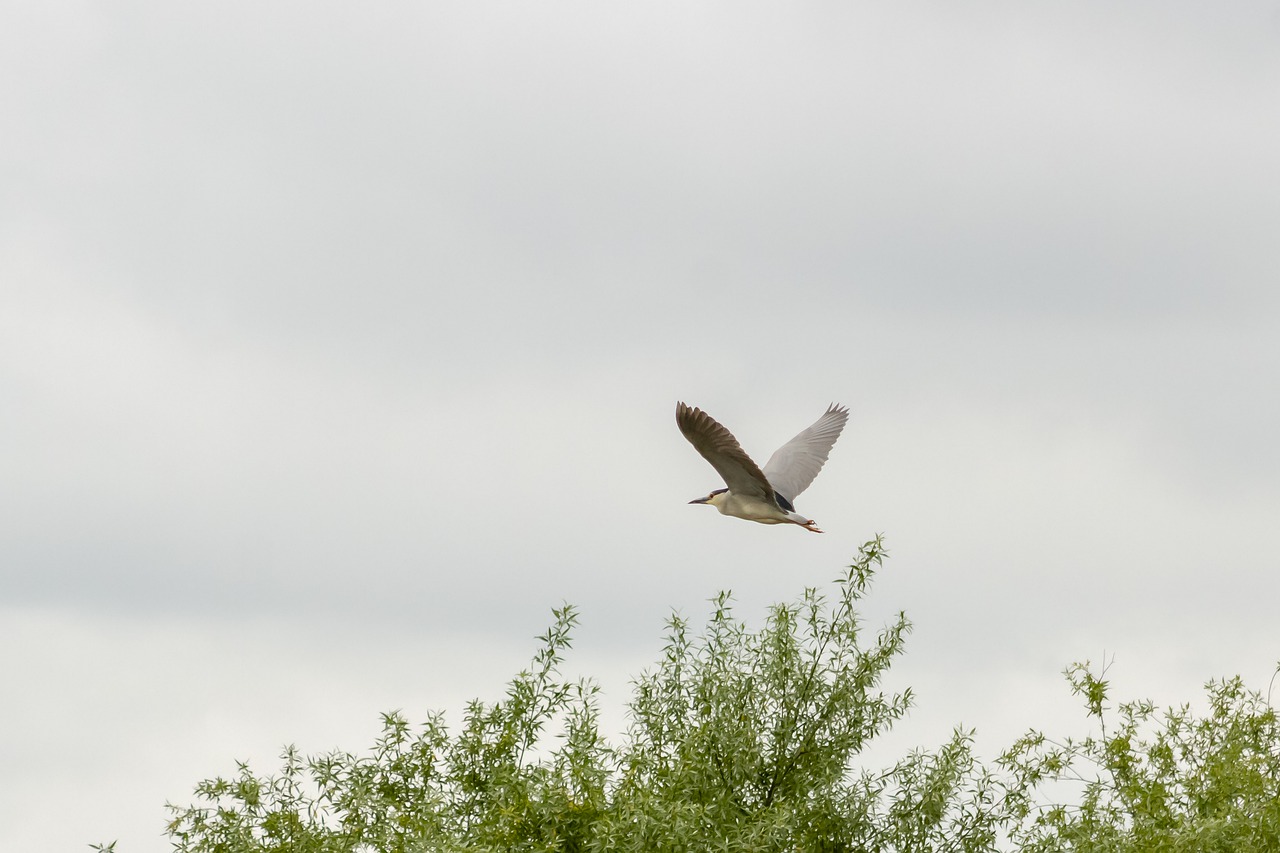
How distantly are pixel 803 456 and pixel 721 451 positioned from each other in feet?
14.8

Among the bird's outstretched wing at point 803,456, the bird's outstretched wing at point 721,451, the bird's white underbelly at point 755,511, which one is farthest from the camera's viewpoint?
the bird's outstretched wing at point 803,456

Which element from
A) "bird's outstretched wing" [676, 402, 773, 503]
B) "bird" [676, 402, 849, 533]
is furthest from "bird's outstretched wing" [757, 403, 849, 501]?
"bird's outstretched wing" [676, 402, 773, 503]

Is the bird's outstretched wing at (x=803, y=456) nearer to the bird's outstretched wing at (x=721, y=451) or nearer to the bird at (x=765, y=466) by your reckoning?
the bird at (x=765, y=466)

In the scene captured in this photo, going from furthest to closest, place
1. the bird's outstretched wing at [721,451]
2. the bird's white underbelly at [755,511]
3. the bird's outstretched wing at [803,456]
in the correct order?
1. the bird's outstretched wing at [803,456]
2. the bird's white underbelly at [755,511]
3. the bird's outstretched wing at [721,451]

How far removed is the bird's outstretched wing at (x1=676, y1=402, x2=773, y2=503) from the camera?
13.9m

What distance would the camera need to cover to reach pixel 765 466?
59.9 ft

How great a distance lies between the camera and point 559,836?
921 cm

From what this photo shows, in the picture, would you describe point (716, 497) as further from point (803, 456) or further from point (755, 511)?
point (803, 456)

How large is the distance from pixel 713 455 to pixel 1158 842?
547 centimetres

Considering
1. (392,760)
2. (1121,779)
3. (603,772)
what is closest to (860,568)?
(603,772)

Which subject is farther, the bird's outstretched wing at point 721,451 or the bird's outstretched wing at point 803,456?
the bird's outstretched wing at point 803,456

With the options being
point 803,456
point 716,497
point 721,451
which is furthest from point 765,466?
point 721,451

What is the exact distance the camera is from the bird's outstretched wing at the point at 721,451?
13.9m

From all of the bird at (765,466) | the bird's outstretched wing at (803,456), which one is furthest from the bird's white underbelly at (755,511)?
the bird's outstretched wing at (803,456)
